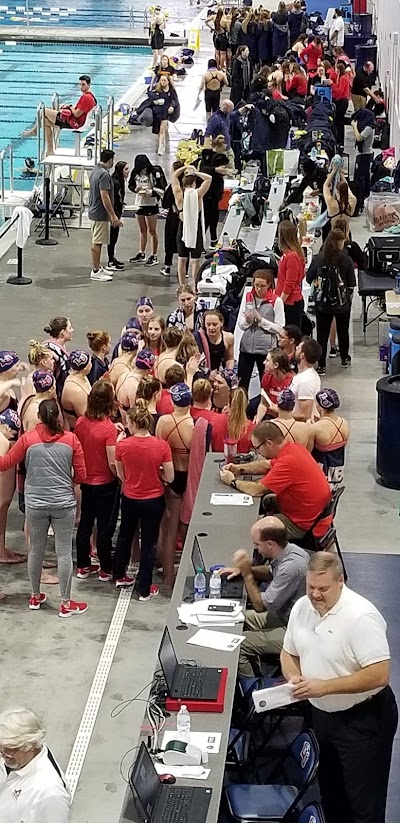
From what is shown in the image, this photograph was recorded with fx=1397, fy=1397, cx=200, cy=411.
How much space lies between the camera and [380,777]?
5594mm

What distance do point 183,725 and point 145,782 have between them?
446 mm

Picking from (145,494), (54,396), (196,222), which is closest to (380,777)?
(145,494)

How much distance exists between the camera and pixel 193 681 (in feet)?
A: 19.3

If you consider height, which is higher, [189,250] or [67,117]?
[67,117]

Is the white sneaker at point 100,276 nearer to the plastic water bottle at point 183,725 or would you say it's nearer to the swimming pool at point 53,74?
the swimming pool at point 53,74

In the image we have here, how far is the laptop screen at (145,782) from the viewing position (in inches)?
205

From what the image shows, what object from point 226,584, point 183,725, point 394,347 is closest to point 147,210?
point 394,347

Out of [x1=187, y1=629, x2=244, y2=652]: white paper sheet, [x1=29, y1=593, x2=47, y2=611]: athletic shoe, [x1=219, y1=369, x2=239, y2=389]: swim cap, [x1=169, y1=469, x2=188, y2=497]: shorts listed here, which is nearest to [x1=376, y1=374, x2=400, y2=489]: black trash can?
[x1=219, y1=369, x2=239, y2=389]: swim cap

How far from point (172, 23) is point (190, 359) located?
91.2ft

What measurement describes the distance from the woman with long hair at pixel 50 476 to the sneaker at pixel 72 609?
0.74 ft

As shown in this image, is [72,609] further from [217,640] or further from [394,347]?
[394,347]

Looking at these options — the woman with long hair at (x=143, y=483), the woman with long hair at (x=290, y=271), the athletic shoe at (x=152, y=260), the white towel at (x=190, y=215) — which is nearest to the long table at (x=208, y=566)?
the woman with long hair at (x=143, y=483)

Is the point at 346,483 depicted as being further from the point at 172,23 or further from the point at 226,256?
the point at 172,23

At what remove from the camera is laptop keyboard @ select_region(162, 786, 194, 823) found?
5.10 metres
